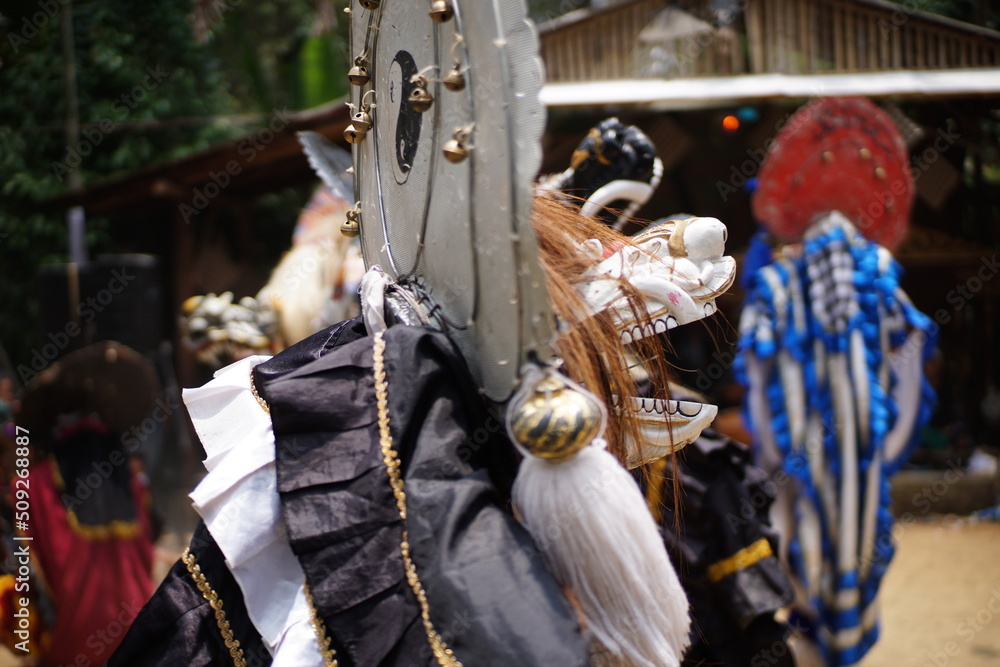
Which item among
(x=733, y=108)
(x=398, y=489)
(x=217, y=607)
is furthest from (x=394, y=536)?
(x=733, y=108)

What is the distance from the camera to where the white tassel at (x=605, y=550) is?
0.90m

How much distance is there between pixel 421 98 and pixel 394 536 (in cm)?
56

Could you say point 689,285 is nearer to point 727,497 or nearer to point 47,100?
point 727,497

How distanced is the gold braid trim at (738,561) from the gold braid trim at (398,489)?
1.47 metres

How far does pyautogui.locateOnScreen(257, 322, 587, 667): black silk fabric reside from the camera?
86 cm

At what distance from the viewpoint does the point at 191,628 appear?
3.61 ft

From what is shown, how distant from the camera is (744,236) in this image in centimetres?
728

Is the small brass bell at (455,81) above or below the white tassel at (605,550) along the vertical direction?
above

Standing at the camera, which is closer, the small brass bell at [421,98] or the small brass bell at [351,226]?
the small brass bell at [421,98]

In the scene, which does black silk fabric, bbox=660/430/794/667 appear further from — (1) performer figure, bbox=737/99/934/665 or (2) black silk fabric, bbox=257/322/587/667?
(2) black silk fabric, bbox=257/322/587/667

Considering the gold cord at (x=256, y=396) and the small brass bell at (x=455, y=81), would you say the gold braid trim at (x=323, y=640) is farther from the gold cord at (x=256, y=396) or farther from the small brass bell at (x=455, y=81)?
the small brass bell at (x=455, y=81)

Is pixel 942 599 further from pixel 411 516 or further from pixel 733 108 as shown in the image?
pixel 411 516

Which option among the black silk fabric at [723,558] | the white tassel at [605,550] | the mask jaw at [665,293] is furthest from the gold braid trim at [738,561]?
the white tassel at [605,550]

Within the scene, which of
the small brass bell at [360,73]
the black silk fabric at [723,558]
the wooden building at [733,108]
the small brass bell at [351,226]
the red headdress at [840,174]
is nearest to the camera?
the small brass bell at [360,73]
